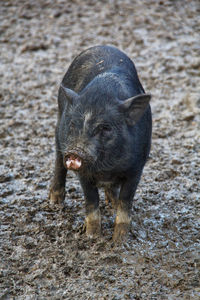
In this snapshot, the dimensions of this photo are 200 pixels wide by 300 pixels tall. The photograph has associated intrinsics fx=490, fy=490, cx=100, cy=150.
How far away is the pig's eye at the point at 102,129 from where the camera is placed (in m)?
3.20

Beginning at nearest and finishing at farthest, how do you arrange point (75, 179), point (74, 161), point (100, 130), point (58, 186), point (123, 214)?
1. point (74, 161)
2. point (100, 130)
3. point (123, 214)
4. point (58, 186)
5. point (75, 179)

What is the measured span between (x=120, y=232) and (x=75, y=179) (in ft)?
3.62

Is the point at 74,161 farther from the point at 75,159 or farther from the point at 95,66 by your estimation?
the point at 95,66

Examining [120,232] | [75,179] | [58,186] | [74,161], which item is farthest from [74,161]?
[75,179]

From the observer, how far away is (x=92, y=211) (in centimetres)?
379

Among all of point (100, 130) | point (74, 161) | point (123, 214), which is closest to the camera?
point (74, 161)

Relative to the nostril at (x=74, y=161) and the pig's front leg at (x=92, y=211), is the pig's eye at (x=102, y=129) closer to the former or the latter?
the nostril at (x=74, y=161)

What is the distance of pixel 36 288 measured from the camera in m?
3.34

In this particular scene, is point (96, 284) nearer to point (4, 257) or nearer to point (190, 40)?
point (4, 257)

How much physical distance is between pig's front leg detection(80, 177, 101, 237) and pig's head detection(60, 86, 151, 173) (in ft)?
1.31

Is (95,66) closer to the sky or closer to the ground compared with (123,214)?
closer to the sky

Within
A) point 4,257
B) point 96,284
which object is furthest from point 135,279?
point 4,257

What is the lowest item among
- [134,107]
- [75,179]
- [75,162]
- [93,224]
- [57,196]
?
[75,179]

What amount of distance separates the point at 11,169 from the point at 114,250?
1.63m
